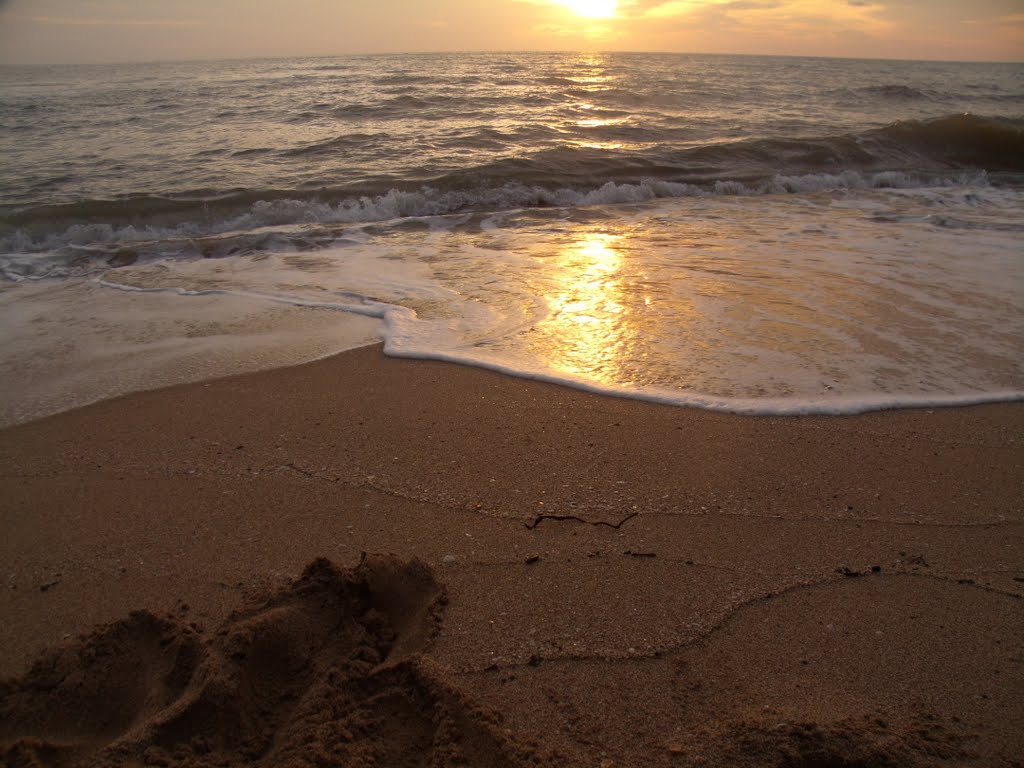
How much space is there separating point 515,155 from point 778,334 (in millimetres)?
7863

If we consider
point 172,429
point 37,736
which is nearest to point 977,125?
point 172,429

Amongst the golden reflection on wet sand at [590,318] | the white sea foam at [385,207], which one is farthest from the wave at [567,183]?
the golden reflection on wet sand at [590,318]

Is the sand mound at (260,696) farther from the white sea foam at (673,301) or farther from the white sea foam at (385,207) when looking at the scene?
the white sea foam at (385,207)

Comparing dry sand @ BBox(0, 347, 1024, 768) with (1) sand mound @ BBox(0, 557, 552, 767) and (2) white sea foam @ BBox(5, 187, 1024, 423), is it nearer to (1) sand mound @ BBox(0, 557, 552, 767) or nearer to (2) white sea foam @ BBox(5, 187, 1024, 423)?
(1) sand mound @ BBox(0, 557, 552, 767)

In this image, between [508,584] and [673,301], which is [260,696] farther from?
[673,301]

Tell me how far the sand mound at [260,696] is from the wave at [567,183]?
263 inches

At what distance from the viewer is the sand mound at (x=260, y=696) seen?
1628 mm

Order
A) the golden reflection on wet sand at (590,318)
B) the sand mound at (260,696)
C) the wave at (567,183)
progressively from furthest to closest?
the wave at (567,183) → the golden reflection on wet sand at (590,318) → the sand mound at (260,696)

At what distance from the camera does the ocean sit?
4012 mm

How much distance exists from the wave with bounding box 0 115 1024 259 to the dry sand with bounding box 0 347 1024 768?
537 cm

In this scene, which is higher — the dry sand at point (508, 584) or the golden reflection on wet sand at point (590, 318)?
the golden reflection on wet sand at point (590, 318)

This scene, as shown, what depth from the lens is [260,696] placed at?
5.81ft

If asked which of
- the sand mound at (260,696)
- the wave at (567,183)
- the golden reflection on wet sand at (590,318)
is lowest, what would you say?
the sand mound at (260,696)

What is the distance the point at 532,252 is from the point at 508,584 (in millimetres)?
4634
